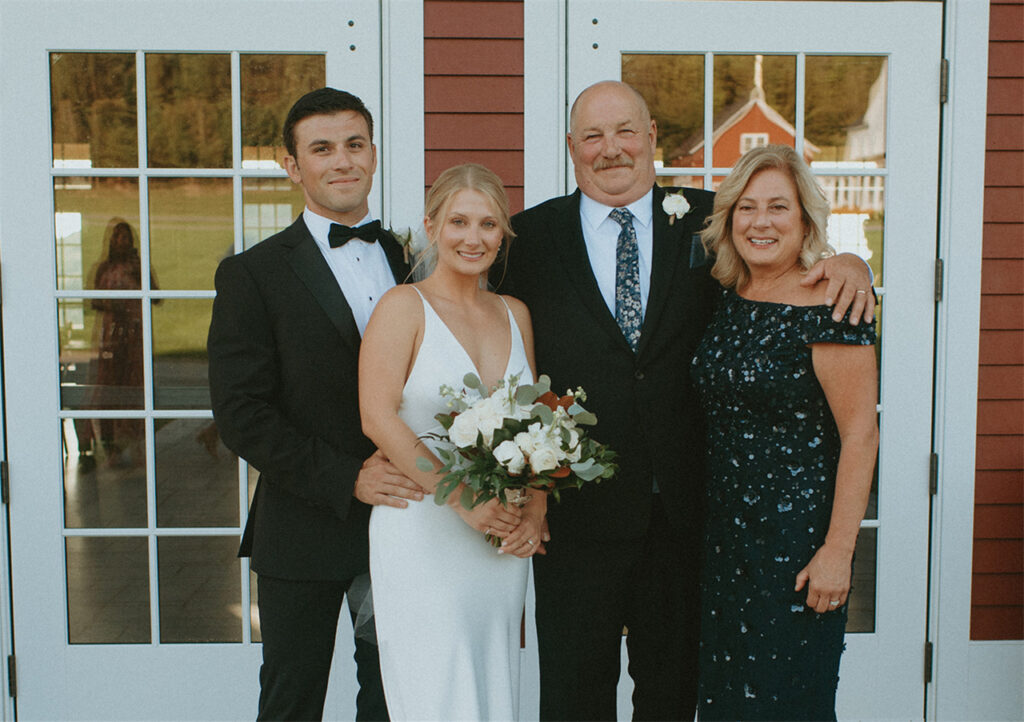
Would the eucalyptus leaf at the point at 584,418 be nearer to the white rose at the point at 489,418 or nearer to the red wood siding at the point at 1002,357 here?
the white rose at the point at 489,418

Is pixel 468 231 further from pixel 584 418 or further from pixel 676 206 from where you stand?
pixel 676 206

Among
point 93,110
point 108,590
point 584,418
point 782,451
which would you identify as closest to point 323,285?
point 584,418

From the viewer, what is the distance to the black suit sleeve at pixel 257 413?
1883 millimetres

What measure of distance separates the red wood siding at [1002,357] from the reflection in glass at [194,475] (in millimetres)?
2836

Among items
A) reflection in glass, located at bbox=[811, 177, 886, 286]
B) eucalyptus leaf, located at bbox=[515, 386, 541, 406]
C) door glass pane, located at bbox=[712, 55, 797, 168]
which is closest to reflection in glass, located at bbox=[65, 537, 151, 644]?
eucalyptus leaf, located at bbox=[515, 386, 541, 406]

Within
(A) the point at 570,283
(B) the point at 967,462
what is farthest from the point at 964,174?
(A) the point at 570,283

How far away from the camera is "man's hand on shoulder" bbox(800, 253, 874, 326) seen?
70.3 inches

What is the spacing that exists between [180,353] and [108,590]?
92 cm

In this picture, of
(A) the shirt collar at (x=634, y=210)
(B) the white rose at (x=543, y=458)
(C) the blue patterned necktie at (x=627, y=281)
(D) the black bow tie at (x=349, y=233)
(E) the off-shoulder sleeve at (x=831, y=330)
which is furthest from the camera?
(A) the shirt collar at (x=634, y=210)

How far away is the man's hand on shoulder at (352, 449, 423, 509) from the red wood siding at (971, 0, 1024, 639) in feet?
7.71

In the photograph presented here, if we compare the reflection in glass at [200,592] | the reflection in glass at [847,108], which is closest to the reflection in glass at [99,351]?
the reflection in glass at [200,592]

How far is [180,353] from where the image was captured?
9.88 feet

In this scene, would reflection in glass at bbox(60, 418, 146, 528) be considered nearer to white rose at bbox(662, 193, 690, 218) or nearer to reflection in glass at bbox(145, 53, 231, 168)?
reflection in glass at bbox(145, 53, 231, 168)

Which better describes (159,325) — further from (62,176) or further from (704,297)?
(704,297)
